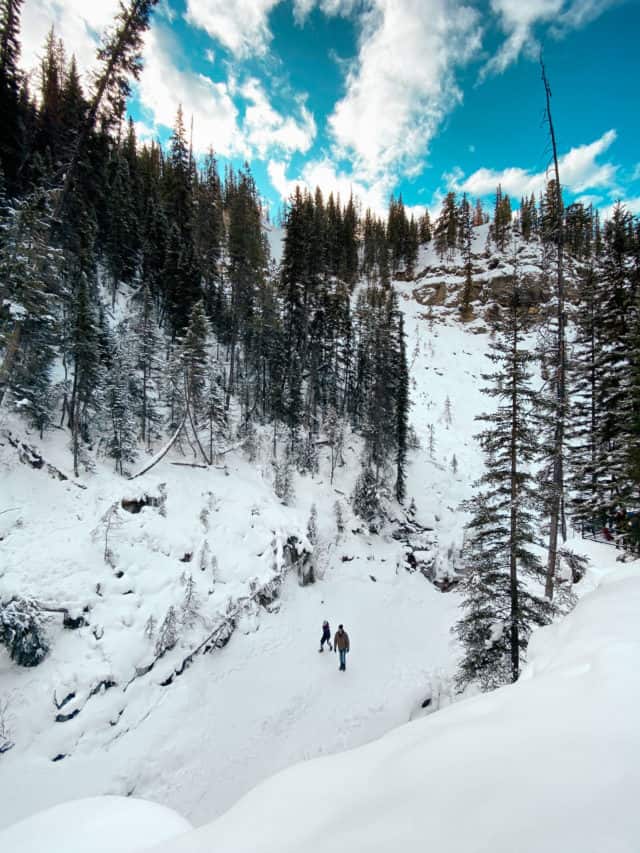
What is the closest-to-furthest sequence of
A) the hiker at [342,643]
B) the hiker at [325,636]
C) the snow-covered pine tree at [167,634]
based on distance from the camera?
the snow-covered pine tree at [167,634], the hiker at [342,643], the hiker at [325,636]

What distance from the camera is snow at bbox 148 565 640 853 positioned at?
143 cm

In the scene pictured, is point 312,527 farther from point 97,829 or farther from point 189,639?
point 97,829

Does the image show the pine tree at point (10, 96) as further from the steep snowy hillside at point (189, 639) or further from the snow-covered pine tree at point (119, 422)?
the steep snowy hillside at point (189, 639)

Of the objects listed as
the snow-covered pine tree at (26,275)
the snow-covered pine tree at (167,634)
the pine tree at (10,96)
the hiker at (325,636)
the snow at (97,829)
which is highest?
the pine tree at (10,96)

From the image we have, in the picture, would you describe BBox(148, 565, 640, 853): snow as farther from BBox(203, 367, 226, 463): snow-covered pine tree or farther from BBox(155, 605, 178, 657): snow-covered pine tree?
BBox(203, 367, 226, 463): snow-covered pine tree

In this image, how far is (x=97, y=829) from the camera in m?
2.95

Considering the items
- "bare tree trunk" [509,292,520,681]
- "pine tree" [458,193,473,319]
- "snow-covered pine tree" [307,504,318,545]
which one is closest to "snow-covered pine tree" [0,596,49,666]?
"snow-covered pine tree" [307,504,318,545]

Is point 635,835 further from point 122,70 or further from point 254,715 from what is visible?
point 122,70

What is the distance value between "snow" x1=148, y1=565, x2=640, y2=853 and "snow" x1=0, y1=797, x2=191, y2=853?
68 cm

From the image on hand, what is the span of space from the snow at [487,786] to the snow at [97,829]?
0.68 metres

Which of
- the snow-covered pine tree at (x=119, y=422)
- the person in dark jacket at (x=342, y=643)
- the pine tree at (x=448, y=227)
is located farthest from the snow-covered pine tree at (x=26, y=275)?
the pine tree at (x=448, y=227)

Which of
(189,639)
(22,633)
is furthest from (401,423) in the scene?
(22,633)

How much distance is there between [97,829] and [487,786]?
3437 mm

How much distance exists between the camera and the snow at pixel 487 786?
143 cm
